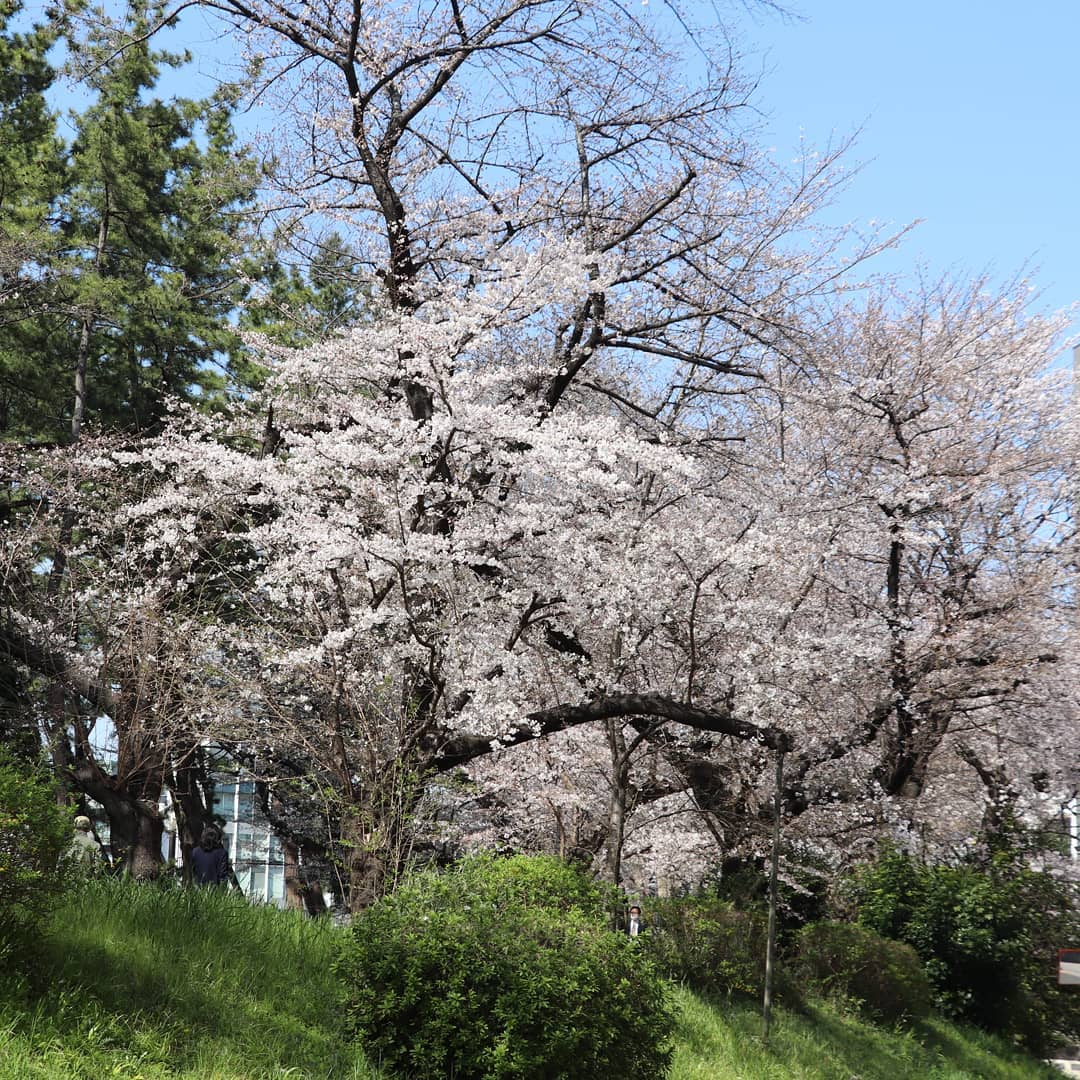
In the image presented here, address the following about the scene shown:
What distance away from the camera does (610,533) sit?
10.7 meters

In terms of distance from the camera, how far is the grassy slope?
461cm

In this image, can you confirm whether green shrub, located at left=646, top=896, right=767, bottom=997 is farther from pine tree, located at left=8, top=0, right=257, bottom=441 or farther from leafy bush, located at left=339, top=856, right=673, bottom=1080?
pine tree, located at left=8, top=0, right=257, bottom=441

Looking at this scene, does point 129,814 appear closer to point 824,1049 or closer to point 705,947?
point 705,947

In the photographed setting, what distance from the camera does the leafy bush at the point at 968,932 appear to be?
40.3 ft

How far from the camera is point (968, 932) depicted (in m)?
12.2

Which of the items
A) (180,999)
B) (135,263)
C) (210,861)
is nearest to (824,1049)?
(210,861)

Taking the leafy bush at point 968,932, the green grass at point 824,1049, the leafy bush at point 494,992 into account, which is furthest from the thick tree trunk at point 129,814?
the leafy bush at point 968,932

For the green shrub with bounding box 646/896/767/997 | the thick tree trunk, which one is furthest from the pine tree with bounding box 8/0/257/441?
the green shrub with bounding box 646/896/767/997

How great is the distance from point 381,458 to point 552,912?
420cm

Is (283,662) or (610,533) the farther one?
(610,533)

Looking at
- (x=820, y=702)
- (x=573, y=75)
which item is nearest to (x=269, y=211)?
(x=573, y=75)

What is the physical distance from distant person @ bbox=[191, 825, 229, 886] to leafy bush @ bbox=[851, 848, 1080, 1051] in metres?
7.62

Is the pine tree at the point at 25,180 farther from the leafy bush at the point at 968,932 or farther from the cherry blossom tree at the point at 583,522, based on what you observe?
the leafy bush at the point at 968,932

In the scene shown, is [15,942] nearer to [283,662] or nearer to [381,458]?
[283,662]
